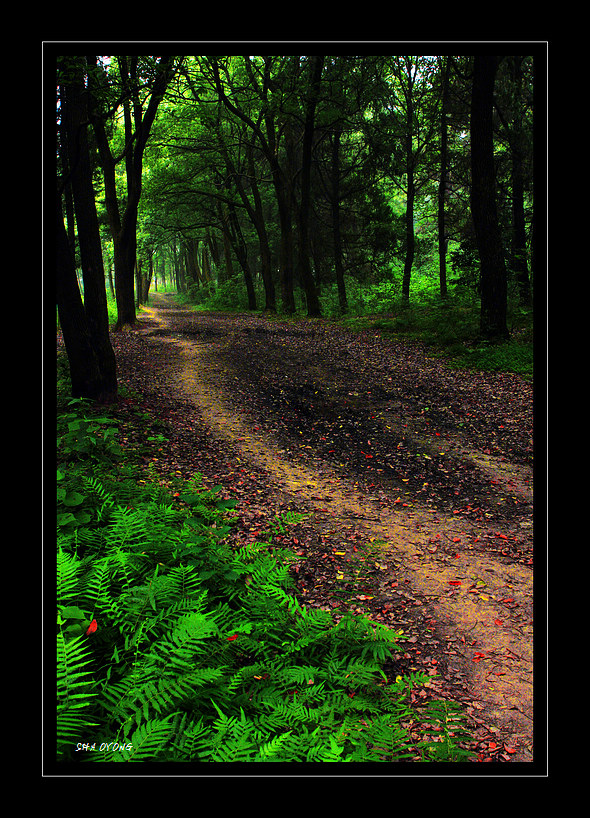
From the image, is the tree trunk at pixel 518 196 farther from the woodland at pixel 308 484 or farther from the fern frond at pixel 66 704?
the fern frond at pixel 66 704

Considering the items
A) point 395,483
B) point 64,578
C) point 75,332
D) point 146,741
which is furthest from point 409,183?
point 146,741

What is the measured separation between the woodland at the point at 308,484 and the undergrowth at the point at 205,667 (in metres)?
0.02

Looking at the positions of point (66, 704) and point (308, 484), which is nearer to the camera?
point (66, 704)

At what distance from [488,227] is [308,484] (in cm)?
989

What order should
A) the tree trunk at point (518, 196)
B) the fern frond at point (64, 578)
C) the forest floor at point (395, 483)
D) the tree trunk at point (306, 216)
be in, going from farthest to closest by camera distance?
the tree trunk at point (306, 216) → the tree trunk at point (518, 196) → the forest floor at point (395, 483) → the fern frond at point (64, 578)

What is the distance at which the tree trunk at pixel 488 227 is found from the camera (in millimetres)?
12830

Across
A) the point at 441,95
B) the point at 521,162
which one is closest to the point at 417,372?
the point at 521,162

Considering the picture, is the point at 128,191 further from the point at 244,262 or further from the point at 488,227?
the point at 488,227

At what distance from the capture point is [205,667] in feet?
9.17

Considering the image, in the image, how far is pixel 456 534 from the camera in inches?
216

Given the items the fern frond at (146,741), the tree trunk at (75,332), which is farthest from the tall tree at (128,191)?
the fern frond at (146,741)

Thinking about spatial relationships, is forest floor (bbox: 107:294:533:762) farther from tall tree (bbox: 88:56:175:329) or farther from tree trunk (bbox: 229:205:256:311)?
tree trunk (bbox: 229:205:256:311)

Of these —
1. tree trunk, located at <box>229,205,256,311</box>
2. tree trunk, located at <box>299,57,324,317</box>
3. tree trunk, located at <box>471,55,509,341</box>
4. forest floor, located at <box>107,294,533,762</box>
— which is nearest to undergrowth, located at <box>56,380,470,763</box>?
forest floor, located at <box>107,294,533,762</box>

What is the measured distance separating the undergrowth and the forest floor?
1.32ft
